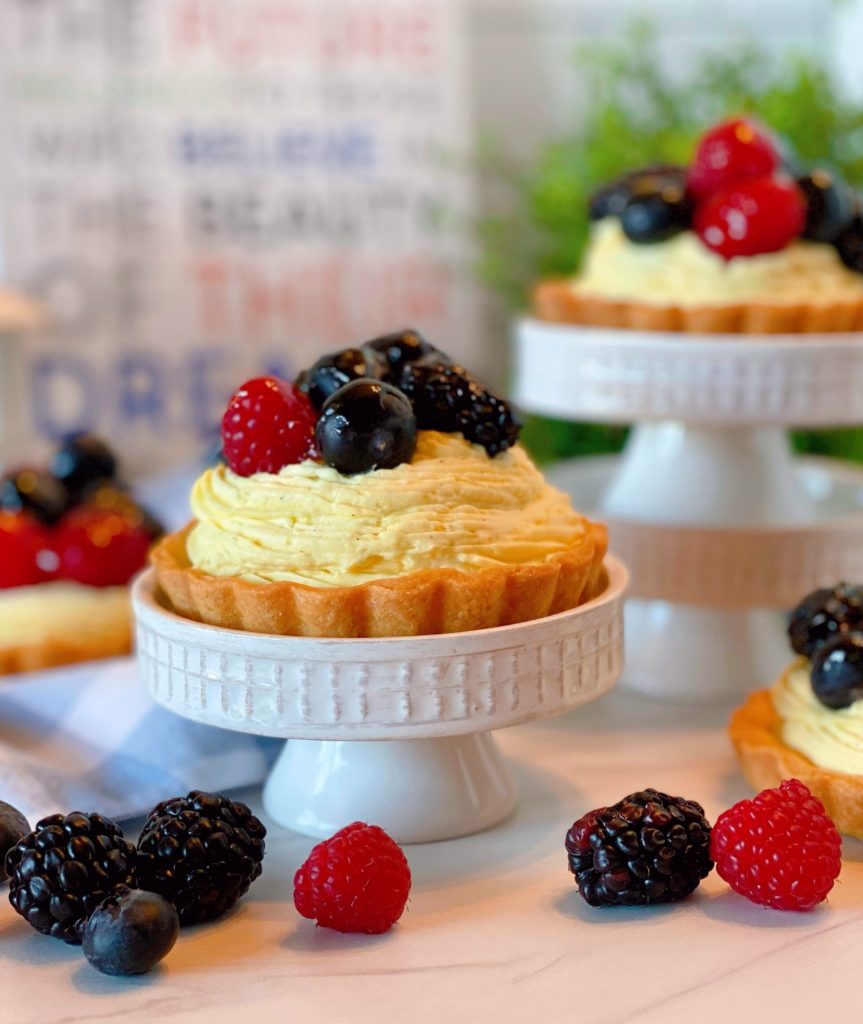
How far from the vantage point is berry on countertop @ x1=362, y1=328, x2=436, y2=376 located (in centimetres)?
131

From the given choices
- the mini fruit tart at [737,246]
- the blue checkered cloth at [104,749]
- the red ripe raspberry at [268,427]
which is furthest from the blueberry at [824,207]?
the blue checkered cloth at [104,749]

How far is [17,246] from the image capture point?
8.43 feet

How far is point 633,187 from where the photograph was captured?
169 centimetres

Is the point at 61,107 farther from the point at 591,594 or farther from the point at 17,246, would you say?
the point at 591,594

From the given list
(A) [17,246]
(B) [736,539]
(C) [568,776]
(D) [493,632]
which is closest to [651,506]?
(B) [736,539]

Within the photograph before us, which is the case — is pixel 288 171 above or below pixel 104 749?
above

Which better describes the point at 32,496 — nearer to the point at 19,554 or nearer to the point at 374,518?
the point at 19,554

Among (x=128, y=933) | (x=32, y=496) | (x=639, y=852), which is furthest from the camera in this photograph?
(x=32, y=496)

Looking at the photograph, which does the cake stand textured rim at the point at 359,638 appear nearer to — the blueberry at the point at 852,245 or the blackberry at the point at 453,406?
the blackberry at the point at 453,406

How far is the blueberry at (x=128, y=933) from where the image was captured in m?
1.01

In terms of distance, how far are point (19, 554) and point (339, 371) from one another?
0.75 meters

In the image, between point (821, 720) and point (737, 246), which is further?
point (737, 246)

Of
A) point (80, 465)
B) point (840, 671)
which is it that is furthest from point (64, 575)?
point (840, 671)

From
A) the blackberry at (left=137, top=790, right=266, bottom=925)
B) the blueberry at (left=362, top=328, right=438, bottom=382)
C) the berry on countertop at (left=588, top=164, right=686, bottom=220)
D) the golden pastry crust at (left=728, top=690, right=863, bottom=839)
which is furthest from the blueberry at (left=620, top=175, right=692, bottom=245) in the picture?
the blackberry at (left=137, top=790, right=266, bottom=925)
